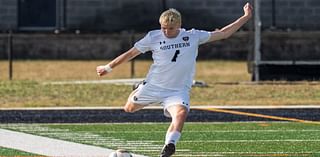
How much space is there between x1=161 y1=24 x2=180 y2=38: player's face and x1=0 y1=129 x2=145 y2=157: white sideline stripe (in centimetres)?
166

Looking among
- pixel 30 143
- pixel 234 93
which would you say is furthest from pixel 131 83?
pixel 30 143

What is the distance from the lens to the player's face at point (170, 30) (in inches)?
478

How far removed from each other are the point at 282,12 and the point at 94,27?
6.13m

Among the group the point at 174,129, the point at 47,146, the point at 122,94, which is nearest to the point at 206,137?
the point at 47,146

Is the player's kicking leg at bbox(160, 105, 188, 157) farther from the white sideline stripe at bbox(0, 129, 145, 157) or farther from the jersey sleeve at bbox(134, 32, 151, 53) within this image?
the white sideline stripe at bbox(0, 129, 145, 157)

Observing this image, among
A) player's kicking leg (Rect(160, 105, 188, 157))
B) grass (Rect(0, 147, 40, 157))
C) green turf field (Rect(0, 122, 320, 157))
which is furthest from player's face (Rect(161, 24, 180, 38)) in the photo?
grass (Rect(0, 147, 40, 157))

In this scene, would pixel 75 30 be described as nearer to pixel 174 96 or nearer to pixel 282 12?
pixel 282 12

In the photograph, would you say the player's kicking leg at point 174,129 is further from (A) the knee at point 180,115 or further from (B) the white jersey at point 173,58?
(B) the white jersey at point 173,58

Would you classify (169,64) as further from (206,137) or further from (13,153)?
(206,137)

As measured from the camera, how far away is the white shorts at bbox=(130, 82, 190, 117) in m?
12.3

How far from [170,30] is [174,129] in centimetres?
112

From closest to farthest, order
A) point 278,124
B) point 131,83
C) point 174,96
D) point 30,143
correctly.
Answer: point 174,96, point 30,143, point 278,124, point 131,83

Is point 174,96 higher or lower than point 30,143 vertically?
higher

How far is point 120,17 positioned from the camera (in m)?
37.1
